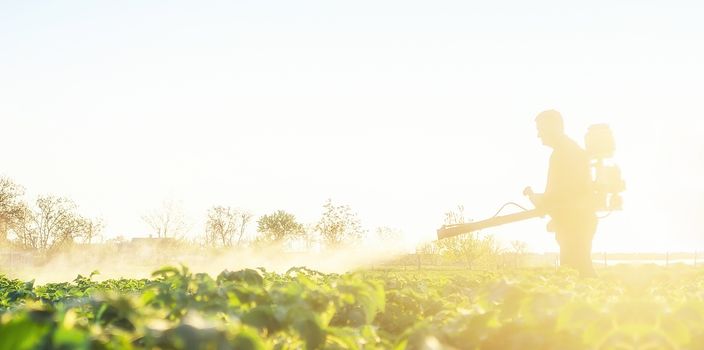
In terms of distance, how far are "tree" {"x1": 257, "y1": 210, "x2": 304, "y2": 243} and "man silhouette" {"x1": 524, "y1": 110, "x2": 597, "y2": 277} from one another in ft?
263

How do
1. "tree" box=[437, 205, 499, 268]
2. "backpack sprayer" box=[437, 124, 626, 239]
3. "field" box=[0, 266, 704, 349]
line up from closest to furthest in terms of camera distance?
"field" box=[0, 266, 704, 349]
"backpack sprayer" box=[437, 124, 626, 239]
"tree" box=[437, 205, 499, 268]

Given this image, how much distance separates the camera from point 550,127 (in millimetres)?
8883

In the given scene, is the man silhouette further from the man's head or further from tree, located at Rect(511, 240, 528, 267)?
tree, located at Rect(511, 240, 528, 267)

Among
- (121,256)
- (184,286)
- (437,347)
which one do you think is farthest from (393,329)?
(121,256)

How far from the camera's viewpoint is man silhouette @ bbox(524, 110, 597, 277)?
870cm

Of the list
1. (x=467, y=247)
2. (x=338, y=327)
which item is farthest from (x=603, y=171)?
(x=467, y=247)

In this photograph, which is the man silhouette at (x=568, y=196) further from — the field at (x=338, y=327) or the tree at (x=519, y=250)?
the tree at (x=519, y=250)

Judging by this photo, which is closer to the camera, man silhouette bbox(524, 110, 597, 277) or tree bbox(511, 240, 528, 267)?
man silhouette bbox(524, 110, 597, 277)

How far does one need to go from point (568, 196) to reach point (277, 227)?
267 feet

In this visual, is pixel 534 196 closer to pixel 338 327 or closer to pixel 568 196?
pixel 568 196

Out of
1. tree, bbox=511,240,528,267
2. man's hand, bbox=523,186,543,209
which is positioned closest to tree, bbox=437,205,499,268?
tree, bbox=511,240,528,267

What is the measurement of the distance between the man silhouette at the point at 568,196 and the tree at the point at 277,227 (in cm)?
8017

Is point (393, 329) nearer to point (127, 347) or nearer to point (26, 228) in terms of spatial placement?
point (127, 347)

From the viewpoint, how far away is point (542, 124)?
8.91m
